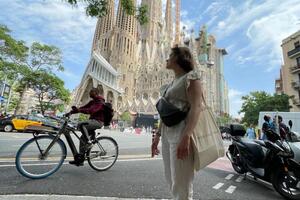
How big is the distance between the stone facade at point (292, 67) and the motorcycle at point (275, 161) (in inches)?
1140

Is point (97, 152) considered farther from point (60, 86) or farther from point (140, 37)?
point (140, 37)

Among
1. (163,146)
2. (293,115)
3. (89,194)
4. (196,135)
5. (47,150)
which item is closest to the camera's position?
(196,135)

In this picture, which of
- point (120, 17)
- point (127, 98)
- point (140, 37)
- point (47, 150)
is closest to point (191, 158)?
point (47, 150)

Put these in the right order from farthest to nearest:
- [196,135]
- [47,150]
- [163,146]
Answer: [47,150]
[163,146]
[196,135]

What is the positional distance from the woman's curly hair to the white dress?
0.10 meters

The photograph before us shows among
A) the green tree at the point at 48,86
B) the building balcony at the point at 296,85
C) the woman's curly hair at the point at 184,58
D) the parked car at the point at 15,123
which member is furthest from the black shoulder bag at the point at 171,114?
the building balcony at the point at 296,85

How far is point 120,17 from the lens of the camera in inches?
3068

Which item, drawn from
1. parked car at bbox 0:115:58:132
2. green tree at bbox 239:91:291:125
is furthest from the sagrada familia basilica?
parked car at bbox 0:115:58:132

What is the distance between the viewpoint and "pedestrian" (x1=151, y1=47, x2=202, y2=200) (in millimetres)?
1712

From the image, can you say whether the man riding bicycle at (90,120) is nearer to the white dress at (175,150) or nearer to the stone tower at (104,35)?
the white dress at (175,150)

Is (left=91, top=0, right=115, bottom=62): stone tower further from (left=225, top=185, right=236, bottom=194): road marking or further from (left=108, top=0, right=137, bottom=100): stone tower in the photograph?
(left=225, top=185, right=236, bottom=194): road marking

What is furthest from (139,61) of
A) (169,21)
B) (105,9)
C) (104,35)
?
(105,9)

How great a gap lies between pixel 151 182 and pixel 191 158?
2.01 metres

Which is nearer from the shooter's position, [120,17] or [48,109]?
[48,109]
